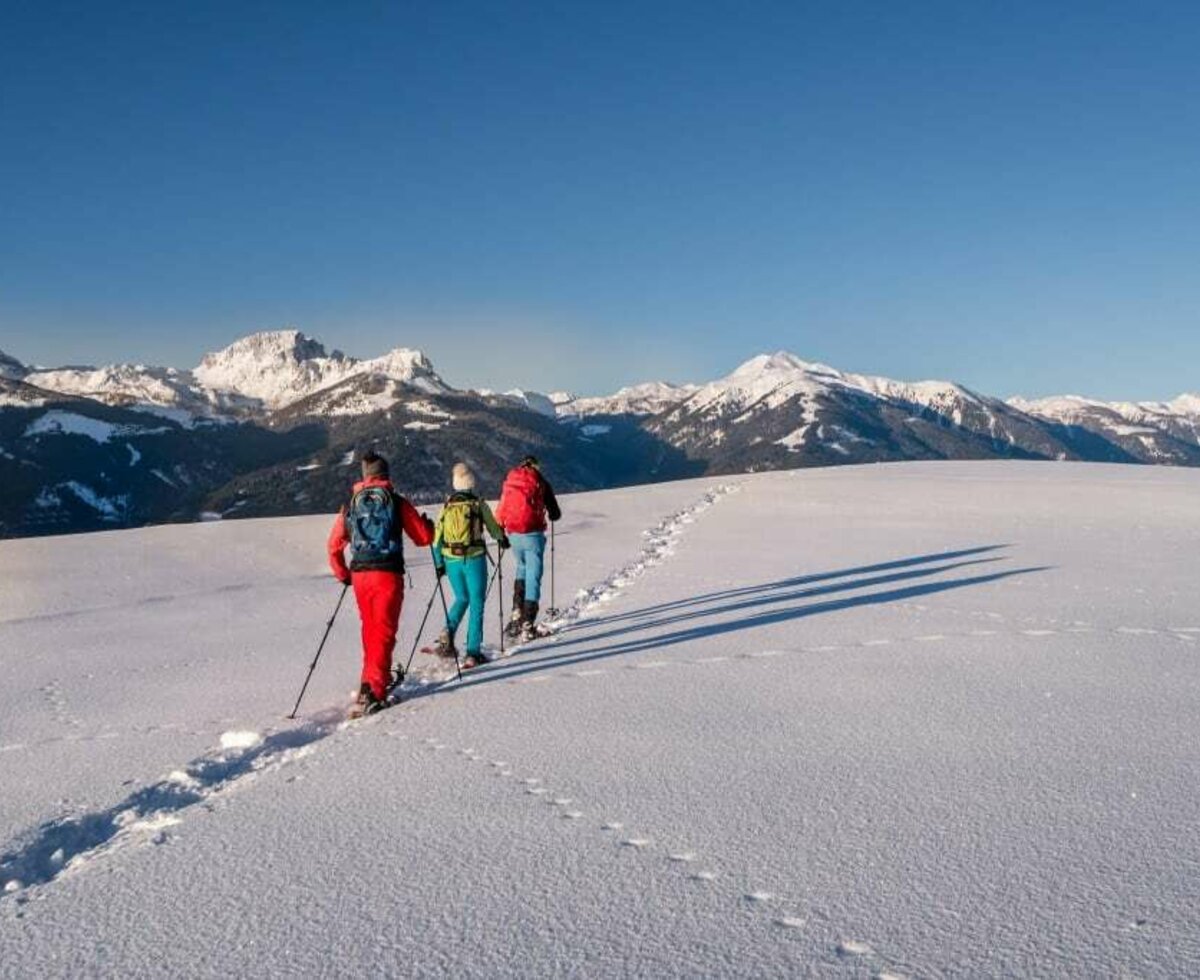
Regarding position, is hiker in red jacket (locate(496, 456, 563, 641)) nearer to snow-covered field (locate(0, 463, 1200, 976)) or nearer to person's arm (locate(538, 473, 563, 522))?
person's arm (locate(538, 473, 563, 522))

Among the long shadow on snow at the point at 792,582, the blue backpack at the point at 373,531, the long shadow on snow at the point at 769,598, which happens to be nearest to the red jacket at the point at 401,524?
the blue backpack at the point at 373,531

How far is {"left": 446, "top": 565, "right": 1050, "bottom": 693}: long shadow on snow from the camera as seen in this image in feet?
33.2

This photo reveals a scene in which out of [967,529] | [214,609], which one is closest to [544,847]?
[214,609]

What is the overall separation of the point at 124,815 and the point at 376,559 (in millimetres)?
3570

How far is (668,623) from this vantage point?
1253 centimetres

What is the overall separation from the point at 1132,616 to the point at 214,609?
1454 cm

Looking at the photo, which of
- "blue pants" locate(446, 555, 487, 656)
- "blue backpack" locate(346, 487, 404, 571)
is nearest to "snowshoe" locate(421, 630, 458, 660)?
"blue pants" locate(446, 555, 487, 656)

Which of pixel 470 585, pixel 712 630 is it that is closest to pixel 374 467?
pixel 470 585

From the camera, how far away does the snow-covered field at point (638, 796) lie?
402 cm

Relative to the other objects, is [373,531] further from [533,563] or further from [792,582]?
[792,582]

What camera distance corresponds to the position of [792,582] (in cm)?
1617

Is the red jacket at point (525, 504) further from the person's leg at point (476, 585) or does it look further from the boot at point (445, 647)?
the boot at point (445, 647)

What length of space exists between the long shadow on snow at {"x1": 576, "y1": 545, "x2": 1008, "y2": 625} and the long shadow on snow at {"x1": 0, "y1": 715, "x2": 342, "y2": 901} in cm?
644

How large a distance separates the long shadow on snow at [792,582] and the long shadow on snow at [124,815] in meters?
6.44
